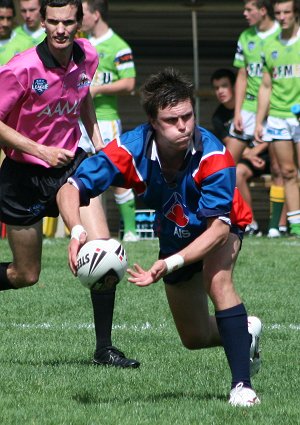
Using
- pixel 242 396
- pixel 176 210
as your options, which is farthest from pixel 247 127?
pixel 242 396

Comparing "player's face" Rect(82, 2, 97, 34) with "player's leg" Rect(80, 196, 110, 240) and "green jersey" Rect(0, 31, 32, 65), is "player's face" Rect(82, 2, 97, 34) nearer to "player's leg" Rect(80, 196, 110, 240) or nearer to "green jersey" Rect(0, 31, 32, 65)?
"green jersey" Rect(0, 31, 32, 65)

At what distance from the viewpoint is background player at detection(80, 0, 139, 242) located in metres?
12.9

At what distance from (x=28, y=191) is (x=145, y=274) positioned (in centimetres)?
225

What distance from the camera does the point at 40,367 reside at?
649 cm

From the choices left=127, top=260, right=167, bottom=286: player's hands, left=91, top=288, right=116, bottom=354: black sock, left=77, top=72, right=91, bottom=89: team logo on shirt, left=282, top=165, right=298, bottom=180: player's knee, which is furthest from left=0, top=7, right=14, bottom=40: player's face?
left=127, top=260, right=167, bottom=286: player's hands

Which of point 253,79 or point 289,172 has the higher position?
point 253,79

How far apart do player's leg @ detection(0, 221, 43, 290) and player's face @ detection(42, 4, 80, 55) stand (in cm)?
107

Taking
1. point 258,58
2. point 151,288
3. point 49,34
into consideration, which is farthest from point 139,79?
point 49,34

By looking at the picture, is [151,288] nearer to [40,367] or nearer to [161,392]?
[40,367]

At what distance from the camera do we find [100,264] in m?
5.52

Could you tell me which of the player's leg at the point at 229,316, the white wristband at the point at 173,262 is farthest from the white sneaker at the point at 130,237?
the white wristband at the point at 173,262

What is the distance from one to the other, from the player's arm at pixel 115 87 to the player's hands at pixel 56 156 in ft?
21.4

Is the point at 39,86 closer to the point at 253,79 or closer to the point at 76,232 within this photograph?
the point at 76,232

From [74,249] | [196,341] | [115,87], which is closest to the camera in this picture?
[74,249]
